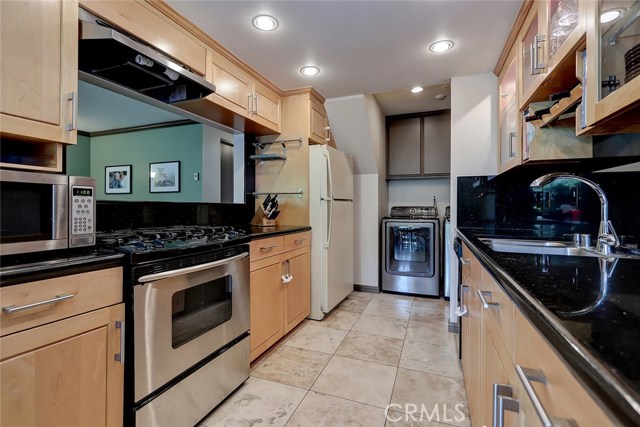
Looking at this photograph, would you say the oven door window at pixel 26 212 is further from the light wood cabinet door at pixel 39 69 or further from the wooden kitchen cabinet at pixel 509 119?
the wooden kitchen cabinet at pixel 509 119

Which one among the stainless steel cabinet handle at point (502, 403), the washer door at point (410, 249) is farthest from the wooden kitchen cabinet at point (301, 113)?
the stainless steel cabinet handle at point (502, 403)

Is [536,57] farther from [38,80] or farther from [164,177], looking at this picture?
[164,177]

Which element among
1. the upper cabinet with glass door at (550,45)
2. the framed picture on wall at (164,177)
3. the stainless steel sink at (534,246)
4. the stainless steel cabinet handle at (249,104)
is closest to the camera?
the upper cabinet with glass door at (550,45)

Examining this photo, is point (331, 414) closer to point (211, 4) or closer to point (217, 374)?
point (217, 374)

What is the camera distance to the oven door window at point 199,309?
134 centimetres

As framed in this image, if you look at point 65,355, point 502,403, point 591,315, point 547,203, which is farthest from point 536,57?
point 65,355

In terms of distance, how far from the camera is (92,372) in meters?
1.02

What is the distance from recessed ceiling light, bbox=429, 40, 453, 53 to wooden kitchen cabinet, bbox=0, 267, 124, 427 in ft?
7.65

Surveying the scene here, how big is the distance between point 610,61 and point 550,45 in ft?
2.00

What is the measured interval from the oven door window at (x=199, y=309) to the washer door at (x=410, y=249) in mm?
2397

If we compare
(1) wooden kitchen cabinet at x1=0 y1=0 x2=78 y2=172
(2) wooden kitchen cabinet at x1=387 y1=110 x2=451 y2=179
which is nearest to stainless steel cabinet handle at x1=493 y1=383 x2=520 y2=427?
(1) wooden kitchen cabinet at x1=0 y1=0 x2=78 y2=172

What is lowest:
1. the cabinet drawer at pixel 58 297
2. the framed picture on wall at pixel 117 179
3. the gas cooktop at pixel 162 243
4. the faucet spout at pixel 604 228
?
the cabinet drawer at pixel 58 297

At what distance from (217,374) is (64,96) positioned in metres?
1.47

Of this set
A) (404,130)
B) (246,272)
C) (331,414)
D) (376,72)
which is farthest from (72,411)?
(404,130)
